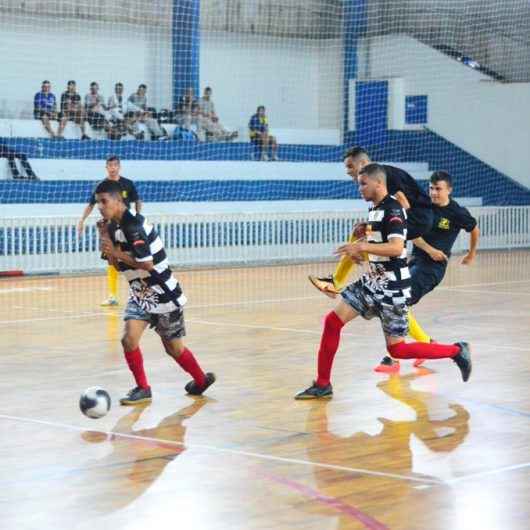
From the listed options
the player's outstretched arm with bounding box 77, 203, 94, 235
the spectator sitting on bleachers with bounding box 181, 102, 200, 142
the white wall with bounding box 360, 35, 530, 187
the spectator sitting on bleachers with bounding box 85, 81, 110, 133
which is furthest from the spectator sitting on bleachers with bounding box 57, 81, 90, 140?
the white wall with bounding box 360, 35, 530, 187

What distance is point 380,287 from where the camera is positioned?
344 inches

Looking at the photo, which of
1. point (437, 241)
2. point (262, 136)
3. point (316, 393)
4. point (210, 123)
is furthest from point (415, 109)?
point (316, 393)

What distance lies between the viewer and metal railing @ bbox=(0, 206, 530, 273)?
68.2ft

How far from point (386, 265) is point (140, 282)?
5.53 ft

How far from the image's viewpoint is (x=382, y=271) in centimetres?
874

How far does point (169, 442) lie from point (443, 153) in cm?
2486

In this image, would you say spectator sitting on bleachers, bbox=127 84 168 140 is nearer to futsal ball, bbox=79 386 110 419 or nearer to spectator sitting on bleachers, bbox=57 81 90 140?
spectator sitting on bleachers, bbox=57 81 90 140

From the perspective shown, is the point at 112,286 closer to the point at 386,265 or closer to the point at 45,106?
the point at 386,265

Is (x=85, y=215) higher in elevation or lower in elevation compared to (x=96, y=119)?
lower

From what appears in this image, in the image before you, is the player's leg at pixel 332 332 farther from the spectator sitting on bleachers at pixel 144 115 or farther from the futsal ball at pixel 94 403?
the spectator sitting on bleachers at pixel 144 115

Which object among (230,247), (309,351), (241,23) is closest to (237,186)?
(230,247)

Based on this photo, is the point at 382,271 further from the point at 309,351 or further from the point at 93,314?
the point at 93,314

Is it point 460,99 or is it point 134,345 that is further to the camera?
point 460,99

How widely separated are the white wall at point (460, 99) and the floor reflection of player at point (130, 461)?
78.3ft
